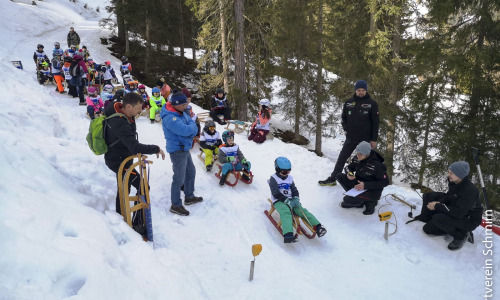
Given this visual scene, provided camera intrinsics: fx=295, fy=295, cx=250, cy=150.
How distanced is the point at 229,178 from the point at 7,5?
34590mm

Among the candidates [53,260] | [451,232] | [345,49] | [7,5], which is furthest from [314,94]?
[7,5]

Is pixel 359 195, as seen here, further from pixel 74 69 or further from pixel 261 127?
pixel 74 69

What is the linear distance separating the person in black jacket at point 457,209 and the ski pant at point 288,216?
6.81ft

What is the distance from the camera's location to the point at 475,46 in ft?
29.8

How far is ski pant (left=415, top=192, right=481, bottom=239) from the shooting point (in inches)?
192

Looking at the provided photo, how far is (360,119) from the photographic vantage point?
6539 millimetres

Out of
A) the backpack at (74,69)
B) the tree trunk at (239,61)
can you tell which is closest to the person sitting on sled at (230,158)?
the tree trunk at (239,61)

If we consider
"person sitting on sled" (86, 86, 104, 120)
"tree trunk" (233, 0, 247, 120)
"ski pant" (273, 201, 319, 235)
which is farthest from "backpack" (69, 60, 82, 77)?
"ski pant" (273, 201, 319, 235)

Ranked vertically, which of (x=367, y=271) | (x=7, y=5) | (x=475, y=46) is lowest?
(x=367, y=271)

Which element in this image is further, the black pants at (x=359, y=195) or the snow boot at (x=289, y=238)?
the black pants at (x=359, y=195)

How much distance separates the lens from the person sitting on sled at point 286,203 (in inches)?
204

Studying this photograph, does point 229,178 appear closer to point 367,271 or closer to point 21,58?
point 367,271

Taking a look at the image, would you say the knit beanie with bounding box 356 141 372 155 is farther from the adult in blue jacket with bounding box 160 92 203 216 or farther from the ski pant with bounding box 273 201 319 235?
the adult in blue jacket with bounding box 160 92 203 216

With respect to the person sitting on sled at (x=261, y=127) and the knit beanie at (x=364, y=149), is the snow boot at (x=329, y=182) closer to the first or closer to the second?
the knit beanie at (x=364, y=149)
